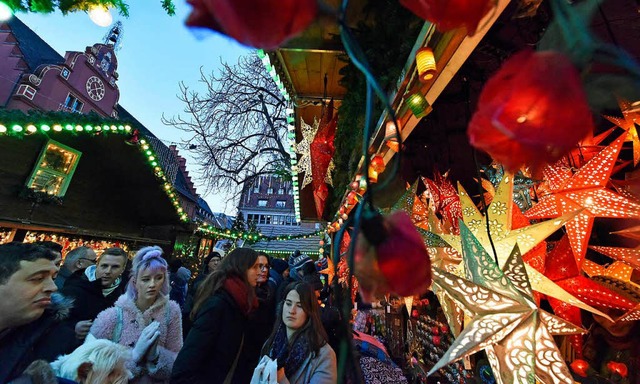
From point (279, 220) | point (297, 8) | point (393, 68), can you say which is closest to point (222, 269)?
point (393, 68)

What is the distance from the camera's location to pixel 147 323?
7.66 ft

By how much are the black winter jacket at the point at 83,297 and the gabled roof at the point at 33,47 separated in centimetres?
2313

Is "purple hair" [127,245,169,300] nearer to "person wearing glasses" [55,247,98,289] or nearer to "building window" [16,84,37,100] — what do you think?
"person wearing glasses" [55,247,98,289]

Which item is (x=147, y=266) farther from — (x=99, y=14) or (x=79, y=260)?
(x=99, y=14)

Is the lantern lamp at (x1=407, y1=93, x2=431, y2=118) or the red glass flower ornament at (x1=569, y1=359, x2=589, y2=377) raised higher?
the lantern lamp at (x1=407, y1=93, x2=431, y2=118)

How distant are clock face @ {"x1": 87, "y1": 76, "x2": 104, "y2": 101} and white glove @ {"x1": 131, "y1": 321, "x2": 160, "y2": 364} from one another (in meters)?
24.9

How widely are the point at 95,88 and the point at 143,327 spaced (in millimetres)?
25355

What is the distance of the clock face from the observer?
19.9 metres

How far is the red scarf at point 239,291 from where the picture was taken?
2.42 meters

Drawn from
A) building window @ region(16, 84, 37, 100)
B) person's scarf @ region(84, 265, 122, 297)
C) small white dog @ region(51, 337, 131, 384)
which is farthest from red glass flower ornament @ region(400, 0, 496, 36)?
building window @ region(16, 84, 37, 100)

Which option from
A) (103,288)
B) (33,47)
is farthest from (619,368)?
(33,47)

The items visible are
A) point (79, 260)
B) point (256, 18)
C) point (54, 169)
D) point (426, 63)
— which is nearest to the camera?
point (256, 18)

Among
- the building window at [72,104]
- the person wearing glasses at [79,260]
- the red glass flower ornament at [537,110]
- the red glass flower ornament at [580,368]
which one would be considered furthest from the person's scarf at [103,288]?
the building window at [72,104]

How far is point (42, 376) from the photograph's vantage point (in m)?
1.23
